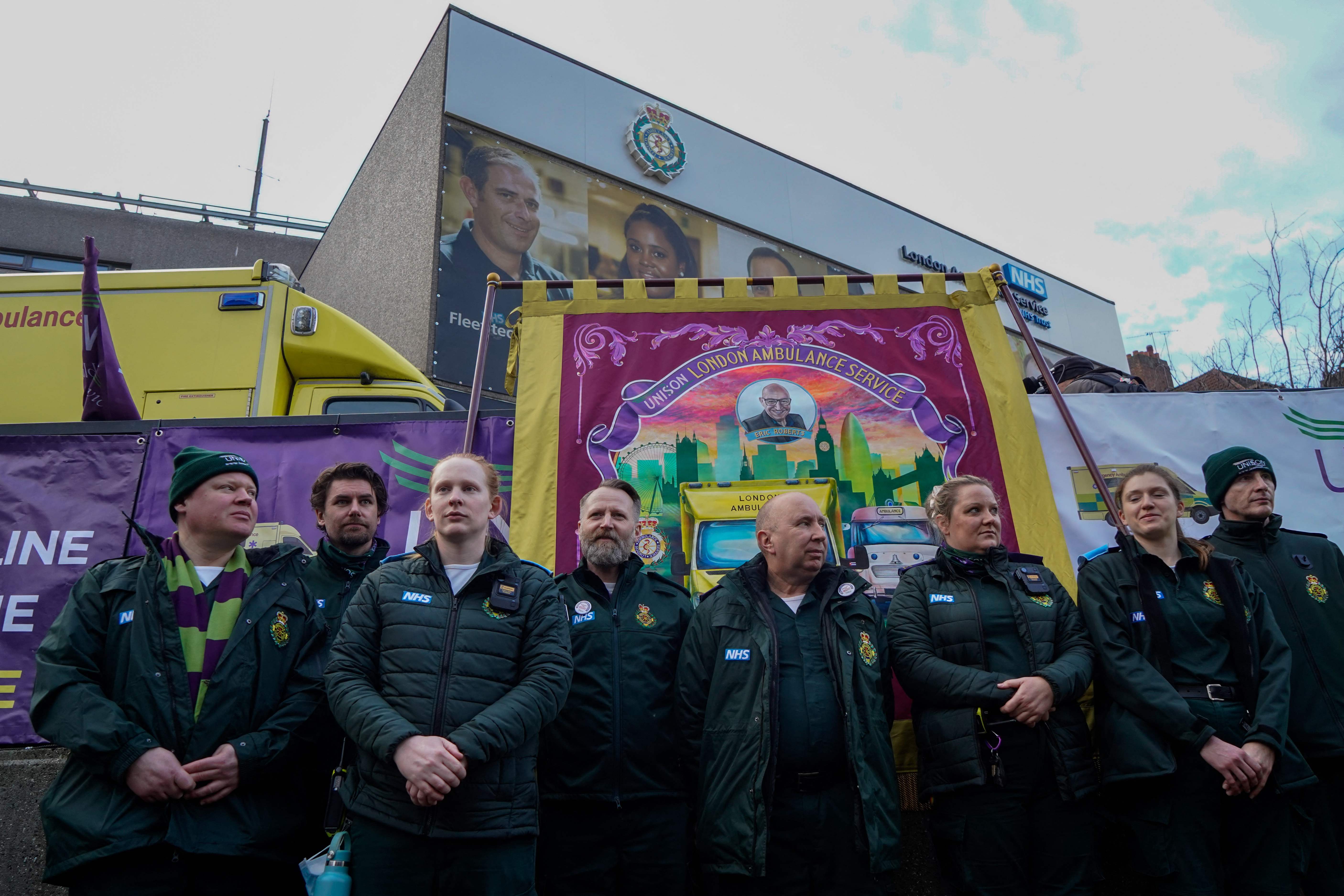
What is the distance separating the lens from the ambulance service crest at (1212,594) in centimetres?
311

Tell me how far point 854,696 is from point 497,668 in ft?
4.00

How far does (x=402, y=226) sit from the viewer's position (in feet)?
42.2

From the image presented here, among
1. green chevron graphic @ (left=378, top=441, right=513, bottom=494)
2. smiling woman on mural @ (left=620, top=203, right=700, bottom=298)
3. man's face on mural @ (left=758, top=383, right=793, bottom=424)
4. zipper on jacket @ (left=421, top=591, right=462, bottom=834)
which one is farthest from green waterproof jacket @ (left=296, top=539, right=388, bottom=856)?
smiling woman on mural @ (left=620, top=203, right=700, bottom=298)

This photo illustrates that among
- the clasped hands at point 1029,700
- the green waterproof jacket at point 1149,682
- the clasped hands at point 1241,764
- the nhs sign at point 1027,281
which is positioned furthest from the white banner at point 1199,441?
the nhs sign at point 1027,281

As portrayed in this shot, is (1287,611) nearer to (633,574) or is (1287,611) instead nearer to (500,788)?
(633,574)

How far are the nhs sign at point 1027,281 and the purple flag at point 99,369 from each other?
19883mm

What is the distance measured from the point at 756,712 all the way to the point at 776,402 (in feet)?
7.12

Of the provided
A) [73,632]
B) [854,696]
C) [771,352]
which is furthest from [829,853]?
[771,352]

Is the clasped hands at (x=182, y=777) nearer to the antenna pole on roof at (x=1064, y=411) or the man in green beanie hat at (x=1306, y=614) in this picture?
the man in green beanie hat at (x=1306, y=614)

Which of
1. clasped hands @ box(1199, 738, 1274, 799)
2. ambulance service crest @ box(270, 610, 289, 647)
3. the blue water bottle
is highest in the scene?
ambulance service crest @ box(270, 610, 289, 647)

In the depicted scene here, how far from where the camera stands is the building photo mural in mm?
11867

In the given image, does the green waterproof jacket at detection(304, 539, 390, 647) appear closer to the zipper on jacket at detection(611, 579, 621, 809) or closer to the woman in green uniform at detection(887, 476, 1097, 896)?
the zipper on jacket at detection(611, 579, 621, 809)

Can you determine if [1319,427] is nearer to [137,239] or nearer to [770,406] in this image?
[770,406]

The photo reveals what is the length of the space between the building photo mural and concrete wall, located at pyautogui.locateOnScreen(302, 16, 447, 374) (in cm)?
23
